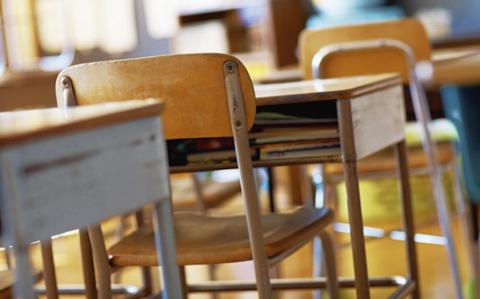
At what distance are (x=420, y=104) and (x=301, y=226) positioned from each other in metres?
0.83

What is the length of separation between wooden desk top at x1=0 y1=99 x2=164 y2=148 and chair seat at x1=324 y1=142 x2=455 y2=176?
63.1 inches

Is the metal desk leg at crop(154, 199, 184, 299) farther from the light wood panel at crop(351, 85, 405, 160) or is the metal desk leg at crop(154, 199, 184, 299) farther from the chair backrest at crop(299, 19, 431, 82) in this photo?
the chair backrest at crop(299, 19, 431, 82)

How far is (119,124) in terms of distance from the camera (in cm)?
129

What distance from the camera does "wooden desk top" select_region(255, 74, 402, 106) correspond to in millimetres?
1905

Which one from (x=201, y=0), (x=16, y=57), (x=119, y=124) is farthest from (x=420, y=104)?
(x=16, y=57)

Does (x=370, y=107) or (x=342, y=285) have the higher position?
(x=370, y=107)

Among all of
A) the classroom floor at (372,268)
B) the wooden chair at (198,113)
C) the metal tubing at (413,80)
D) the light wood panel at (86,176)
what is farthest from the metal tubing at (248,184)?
the classroom floor at (372,268)

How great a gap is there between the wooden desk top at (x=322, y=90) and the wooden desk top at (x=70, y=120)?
59 centimetres

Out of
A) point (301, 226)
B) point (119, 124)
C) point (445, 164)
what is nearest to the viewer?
point (119, 124)

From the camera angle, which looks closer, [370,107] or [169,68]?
[169,68]

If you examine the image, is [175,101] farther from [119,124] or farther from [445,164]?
[445,164]

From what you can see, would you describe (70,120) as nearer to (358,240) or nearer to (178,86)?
(178,86)

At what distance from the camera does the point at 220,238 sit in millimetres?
1963

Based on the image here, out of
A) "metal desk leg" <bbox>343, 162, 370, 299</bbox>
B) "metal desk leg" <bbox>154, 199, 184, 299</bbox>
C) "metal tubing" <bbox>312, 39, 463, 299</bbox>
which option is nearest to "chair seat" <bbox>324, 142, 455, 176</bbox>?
"metal tubing" <bbox>312, 39, 463, 299</bbox>
